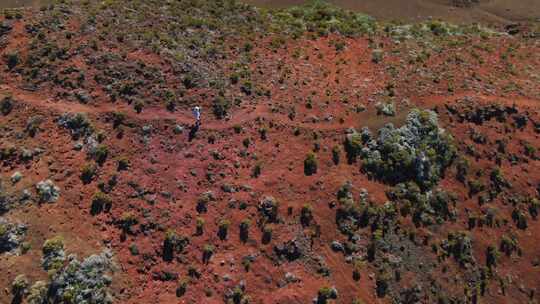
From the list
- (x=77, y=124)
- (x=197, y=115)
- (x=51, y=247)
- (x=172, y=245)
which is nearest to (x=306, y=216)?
(x=172, y=245)

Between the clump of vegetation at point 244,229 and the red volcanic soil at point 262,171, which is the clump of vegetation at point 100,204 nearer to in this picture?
the red volcanic soil at point 262,171

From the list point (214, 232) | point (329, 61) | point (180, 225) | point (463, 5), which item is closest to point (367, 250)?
point (214, 232)

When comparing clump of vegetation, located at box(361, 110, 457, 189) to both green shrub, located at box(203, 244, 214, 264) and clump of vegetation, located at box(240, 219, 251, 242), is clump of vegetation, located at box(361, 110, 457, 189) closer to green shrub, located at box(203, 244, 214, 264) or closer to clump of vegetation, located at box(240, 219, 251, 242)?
clump of vegetation, located at box(240, 219, 251, 242)

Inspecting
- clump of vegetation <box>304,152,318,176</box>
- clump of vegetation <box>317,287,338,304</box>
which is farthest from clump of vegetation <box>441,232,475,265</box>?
clump of vegetation <box>304,152,318,176</box>

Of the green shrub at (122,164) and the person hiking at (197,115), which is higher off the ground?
the person hiking at (197,115)

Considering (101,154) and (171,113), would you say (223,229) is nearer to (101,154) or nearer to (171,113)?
(101,154)

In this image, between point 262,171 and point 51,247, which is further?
point 262,171

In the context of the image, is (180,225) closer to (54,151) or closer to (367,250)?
(54,151)

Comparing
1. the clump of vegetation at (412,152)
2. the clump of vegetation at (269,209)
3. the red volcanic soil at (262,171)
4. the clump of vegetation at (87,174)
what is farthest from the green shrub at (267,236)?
the clump of vegetation at (87,174)
